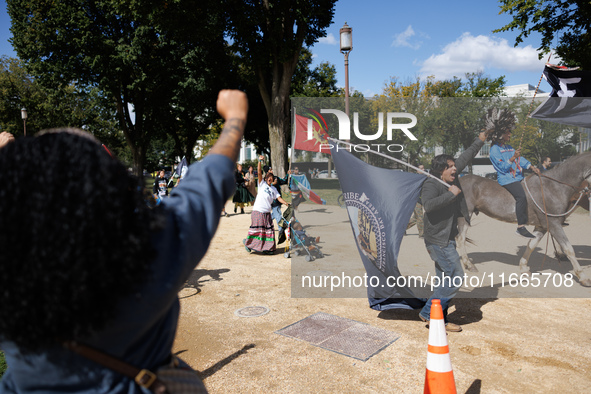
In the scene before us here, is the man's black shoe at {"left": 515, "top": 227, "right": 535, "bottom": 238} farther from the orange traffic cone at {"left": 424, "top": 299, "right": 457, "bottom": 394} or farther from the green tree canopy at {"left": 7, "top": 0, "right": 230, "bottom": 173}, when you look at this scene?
the green tree canopy at {"left": 7, "top": 0, "right": 230, "bottom": 173}

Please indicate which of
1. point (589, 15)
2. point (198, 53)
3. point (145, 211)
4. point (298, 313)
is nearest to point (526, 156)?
point (298, 313)

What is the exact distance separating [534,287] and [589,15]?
12809 mm

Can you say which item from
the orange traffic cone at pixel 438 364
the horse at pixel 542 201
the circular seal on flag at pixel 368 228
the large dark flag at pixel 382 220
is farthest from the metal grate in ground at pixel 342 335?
the horse at pixel 542 201

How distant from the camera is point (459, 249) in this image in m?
6.46

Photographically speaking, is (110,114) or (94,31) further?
(110,114)

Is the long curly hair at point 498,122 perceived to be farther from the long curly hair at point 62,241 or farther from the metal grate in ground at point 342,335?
the long curly hair at point 62,241

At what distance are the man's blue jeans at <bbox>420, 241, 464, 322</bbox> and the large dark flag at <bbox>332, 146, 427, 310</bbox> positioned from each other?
1.35ft

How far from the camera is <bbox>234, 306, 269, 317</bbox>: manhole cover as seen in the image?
617cm

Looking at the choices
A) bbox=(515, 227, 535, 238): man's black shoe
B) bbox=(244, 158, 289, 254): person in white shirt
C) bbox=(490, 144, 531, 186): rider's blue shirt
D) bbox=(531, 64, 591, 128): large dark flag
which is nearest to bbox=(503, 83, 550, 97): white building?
bbox=(531, 64, 591, 128): large dark flag

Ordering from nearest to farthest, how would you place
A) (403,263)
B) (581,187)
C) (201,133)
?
(403,263)
(581,187)
(201,133)

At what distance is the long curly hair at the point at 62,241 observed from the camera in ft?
3.47

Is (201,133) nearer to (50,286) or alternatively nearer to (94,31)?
(94,31)

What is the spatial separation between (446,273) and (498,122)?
88.8 inches

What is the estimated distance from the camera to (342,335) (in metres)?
5.30
